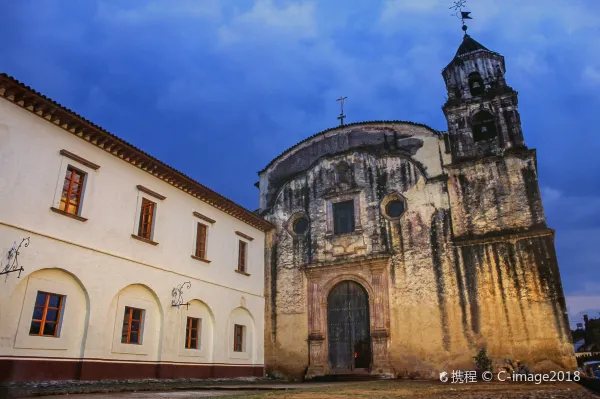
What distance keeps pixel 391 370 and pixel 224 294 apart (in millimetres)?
6863

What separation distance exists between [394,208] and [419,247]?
208cm

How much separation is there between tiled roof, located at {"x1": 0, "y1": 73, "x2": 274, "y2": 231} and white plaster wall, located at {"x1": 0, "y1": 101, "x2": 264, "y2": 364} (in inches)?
7.6

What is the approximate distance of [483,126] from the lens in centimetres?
1867

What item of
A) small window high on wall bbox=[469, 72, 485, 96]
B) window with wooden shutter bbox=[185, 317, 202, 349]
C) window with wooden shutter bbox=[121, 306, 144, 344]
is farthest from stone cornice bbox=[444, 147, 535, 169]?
window with wooden shutter bbox=[121, 306, 144, 344]

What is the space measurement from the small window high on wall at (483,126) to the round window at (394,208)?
164 inches

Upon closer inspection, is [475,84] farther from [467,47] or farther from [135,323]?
[135,323]

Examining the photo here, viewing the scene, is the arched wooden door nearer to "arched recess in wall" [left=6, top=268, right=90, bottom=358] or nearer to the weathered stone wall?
the weathered stone wall

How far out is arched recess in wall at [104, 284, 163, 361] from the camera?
1244cm

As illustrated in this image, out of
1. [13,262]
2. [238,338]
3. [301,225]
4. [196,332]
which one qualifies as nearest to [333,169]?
[301,225]

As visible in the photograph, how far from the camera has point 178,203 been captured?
15.7 meters

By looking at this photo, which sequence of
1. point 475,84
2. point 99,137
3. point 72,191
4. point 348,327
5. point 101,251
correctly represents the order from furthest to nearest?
point 475,84, point 348,327, point 99,137, point 101,251, point 72,191

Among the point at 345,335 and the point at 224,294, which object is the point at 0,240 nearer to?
the point at 224,294

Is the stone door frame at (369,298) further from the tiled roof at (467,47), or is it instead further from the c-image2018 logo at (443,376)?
the tiled roof at (467,47)

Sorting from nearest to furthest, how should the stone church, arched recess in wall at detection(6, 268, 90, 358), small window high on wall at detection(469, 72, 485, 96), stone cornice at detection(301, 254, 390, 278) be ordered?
Answer: arched recess in wall at detection(6, 268, 90, 358) < the stone church < stone cornice at detection(301, 254, 390, 278) < small window high on wall at detection(469, 72, 485, 96)
